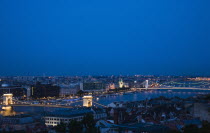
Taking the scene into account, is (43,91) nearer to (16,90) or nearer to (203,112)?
(16,90)

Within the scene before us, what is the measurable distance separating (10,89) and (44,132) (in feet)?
59.6

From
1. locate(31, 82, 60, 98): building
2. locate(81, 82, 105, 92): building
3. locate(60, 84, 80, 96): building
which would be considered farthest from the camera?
locate(81, 82, 105, 92): building

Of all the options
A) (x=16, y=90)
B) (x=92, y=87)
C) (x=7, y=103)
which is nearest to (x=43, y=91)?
(x=16, y=90)

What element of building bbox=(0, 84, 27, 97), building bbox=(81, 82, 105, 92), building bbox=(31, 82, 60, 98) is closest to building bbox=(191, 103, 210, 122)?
building bbox=(31, 82, 60, 98)

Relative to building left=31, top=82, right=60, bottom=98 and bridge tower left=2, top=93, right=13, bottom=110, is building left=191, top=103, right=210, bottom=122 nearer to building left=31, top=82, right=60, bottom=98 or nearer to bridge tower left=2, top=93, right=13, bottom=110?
bridge tower left=2, top=93, right=13, bottom=110

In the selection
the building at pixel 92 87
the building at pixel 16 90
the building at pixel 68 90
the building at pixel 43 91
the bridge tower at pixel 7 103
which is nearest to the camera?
the bridge tower at pixel 7 103

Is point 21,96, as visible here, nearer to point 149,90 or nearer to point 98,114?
point 149,90

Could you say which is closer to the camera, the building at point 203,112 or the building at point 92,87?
the building at point 203,112

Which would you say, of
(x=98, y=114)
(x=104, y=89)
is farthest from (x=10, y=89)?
(x=98, y=114)

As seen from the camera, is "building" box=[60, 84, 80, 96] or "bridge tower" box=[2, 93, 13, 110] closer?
"bridge tower" box=[2, 93, 13, 110]

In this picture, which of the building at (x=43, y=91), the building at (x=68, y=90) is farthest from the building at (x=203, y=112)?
the building at (x=68, y=90)

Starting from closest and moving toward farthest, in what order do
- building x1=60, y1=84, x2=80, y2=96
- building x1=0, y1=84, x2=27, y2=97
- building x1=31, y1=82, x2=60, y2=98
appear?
building x1=0, y1=84, x2=27, y2=97
building x1=31, y1=82, x2=60, y2=98
building x1=60, y1=84, x2=80, y2=96

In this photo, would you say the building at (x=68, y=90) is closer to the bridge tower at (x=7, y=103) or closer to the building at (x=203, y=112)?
the bridge tower at (x=7, y=103)

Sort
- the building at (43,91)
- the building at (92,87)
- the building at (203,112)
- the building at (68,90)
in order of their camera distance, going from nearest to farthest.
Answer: the building at (203,112)
the building at (43,91)
the building at (68,90)
the building at (92,87)
